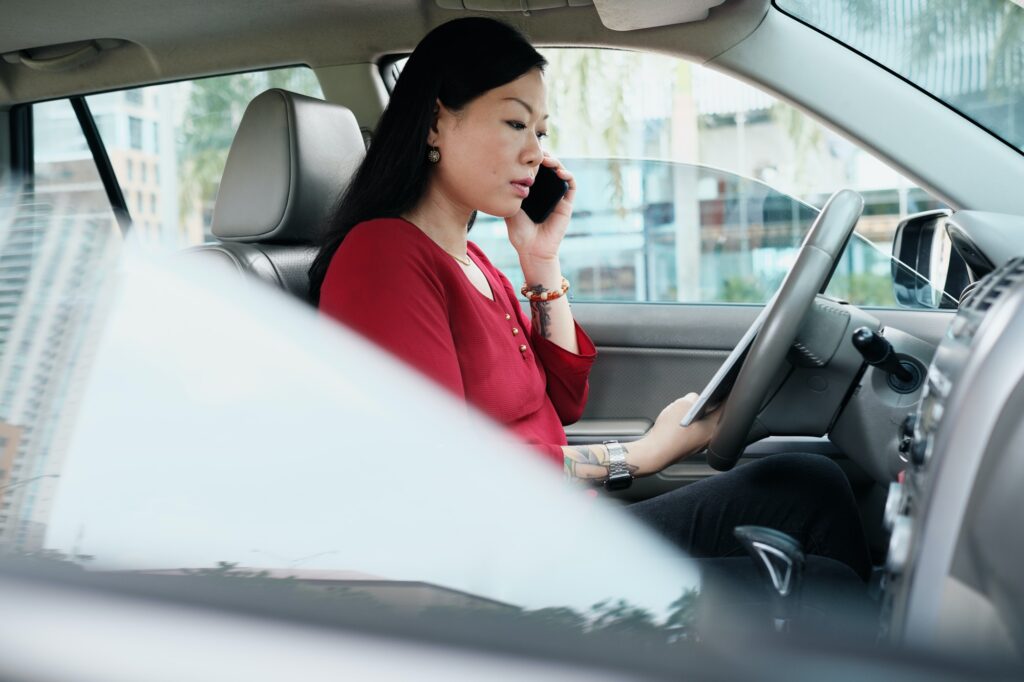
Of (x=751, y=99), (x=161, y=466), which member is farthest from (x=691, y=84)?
(x=161, y=466)

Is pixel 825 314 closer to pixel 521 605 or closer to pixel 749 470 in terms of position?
pixel 749 470

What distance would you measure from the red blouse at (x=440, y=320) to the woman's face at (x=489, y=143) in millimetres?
117

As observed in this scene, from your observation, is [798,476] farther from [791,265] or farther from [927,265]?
[927,265]

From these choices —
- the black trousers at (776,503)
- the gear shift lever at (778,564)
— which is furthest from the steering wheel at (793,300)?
the gear shift lever at (778,564)

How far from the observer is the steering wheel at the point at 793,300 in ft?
4.75

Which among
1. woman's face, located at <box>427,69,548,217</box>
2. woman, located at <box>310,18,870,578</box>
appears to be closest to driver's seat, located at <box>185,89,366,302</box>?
woman, located at <box>310,18,870,578</box>

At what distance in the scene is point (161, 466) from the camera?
28.9 inches

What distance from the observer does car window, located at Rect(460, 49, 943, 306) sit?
6.68 feet

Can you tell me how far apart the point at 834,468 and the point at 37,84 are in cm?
201

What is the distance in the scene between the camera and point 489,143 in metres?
1.66

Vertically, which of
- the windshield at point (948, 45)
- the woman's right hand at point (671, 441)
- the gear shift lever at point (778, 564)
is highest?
the windshield at point (948, 45)

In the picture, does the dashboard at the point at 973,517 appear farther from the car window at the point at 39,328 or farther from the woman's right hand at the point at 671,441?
the woman's right hand at the point at 671,441

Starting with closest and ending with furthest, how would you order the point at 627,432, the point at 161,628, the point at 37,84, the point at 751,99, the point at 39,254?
the point at 161,628 → the point at 39,254 → the point at 751,99 → the point at 627,432 → the point at 37,84

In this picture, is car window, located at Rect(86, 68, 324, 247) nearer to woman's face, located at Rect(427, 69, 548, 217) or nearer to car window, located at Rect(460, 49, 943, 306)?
car window, located at Rect(460, 49, 943, 306)
